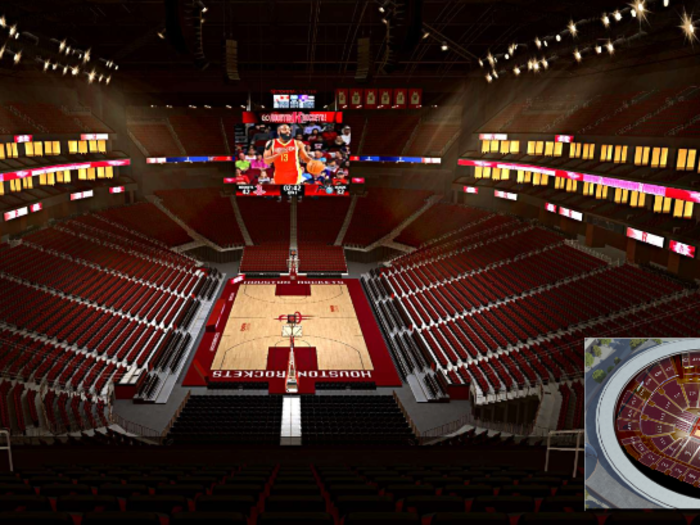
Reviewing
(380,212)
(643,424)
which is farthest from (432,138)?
(643,424)

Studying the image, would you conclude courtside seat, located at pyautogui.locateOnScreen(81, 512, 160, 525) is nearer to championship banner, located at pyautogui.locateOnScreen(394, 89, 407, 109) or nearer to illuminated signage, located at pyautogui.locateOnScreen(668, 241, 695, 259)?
illuminated signage, located at pyautogui.locateOnScreen(668, 241, 695, 259)

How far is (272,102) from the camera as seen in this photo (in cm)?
4078

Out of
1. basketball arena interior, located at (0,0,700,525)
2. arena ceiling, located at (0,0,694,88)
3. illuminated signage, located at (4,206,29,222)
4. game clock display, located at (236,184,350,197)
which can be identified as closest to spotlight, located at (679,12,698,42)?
basketball arena interior, located at (0,0,700,525)

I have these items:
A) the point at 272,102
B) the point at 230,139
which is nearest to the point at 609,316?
the point at 272,102

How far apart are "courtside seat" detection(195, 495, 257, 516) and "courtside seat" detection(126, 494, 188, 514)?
216mm

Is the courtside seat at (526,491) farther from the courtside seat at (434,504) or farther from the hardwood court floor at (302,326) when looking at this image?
the hardwood court floor at (302,326)

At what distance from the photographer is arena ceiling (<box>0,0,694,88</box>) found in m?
26.8

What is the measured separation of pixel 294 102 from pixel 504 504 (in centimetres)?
3764

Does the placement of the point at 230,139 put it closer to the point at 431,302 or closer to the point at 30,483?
the point at 431,302

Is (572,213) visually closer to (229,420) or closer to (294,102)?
(229,420)

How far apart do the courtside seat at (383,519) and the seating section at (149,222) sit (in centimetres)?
3757

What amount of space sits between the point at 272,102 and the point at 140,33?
1013 centimetres

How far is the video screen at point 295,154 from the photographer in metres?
40.0

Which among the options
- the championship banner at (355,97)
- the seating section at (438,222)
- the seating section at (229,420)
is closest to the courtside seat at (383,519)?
the seating section at (229,420)
